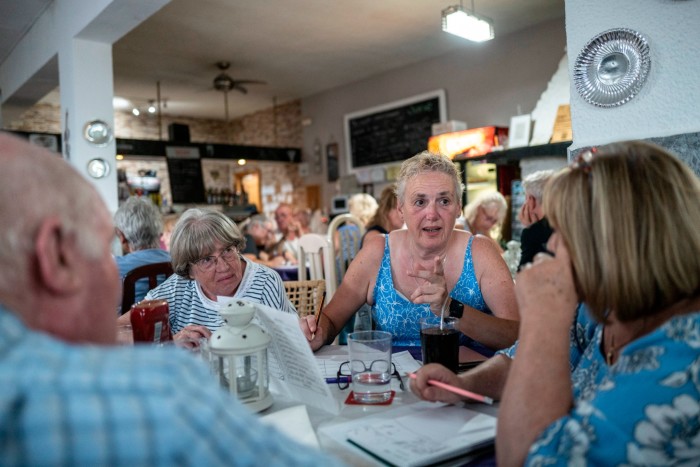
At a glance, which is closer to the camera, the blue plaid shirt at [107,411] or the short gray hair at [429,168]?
the blue plaid shirt at [107,411]

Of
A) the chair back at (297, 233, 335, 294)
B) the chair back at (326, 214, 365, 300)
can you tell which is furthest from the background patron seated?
the chair back at (326, 214, 365, 300)

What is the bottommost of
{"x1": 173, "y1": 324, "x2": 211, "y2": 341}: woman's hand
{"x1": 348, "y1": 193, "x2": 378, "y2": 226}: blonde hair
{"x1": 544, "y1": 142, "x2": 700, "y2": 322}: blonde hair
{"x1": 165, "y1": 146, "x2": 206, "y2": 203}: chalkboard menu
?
{"x1": 173, "y1": 324, "x2": 211, "y2": 341}: woman's hand

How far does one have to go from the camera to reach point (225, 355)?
119 cm

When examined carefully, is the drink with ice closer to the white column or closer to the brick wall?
the white column

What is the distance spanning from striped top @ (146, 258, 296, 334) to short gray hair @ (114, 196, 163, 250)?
3.71ft

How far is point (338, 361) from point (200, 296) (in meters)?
0.75

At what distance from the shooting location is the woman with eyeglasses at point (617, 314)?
0.83 meters

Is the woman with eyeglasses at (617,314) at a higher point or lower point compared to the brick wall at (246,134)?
lower

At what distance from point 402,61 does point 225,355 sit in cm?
722

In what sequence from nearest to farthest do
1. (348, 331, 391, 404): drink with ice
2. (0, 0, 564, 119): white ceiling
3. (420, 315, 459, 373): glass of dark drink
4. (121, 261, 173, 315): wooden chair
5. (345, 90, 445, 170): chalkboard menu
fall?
(348, 331, 391, 404): drink with ice
(420, 315, 459, 373): glass of dark drink
(121, 261, 173, 315): wooden chair
(0, 0, 564, 119): white ceiling
(345, 90, 445, 170): chalkboard menu

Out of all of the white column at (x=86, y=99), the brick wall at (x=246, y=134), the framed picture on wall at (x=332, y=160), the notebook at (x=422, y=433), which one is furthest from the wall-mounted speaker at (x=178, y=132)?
the notebook at (x=422, y=433)

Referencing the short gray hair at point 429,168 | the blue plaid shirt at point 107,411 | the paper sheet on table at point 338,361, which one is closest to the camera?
the blue plaid shirt at point 107,411

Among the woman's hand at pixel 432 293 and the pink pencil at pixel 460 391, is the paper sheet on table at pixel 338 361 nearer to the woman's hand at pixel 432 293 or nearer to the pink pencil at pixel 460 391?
the woman's hand at pixel 432 293

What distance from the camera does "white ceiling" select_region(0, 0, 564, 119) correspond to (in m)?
5.64
